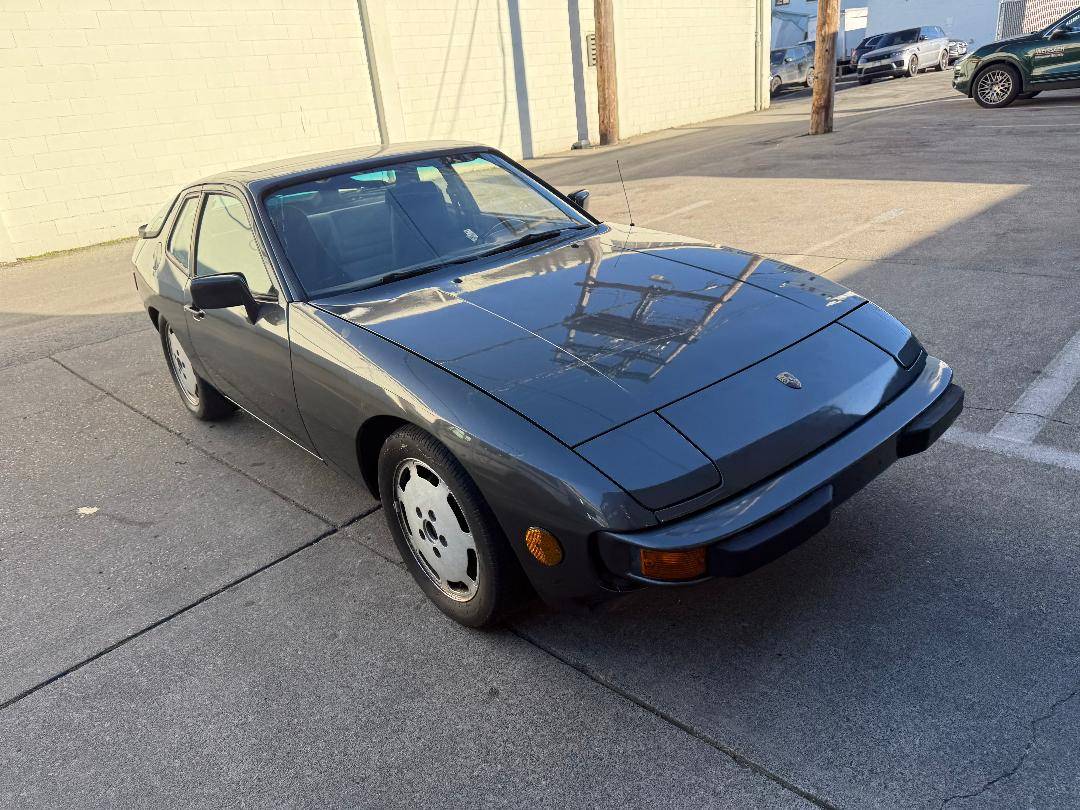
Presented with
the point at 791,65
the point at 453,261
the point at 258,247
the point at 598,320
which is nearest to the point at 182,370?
the point at 258,247

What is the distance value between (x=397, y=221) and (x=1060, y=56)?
15.0 m

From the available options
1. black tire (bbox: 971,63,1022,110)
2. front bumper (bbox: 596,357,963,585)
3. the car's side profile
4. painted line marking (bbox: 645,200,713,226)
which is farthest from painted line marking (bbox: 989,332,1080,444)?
the car's side profile

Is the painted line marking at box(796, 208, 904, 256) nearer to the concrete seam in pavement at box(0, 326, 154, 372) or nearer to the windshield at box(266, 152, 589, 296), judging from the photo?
the windshield at box(266, 152, 589, 296)

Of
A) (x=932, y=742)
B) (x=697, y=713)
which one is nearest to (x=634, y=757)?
(x=697, y=713)

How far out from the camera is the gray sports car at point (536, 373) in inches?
88.5

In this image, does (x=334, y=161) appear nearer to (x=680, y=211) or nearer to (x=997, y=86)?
(x=680, y=211)

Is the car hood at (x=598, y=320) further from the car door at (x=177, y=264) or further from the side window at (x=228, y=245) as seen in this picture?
the car door at (x=177, y=264)

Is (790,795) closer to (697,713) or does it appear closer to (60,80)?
(697,713)

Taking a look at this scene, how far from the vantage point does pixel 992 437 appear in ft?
12.0

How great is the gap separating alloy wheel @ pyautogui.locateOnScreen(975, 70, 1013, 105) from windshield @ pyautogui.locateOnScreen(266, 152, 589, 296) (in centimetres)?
1411

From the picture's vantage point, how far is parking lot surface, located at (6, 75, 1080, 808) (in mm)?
2205

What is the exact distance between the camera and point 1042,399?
12.9 ft

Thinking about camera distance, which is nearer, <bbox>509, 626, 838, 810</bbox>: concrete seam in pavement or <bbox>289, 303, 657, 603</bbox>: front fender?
<bbox>509, 626, 838, 810</bbox>: concrete seam in pavement

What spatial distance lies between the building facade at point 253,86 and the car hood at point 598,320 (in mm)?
9972
